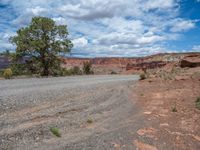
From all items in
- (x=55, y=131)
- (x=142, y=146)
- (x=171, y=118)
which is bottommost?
(x=142, y=146)

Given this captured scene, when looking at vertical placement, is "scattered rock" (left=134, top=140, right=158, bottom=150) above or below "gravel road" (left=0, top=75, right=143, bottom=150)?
below

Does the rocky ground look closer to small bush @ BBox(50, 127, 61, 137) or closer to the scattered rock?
the scattered rock

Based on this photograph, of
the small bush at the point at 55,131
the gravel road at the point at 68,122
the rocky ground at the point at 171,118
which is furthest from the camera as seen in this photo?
the rocky ground at the point at 171,118

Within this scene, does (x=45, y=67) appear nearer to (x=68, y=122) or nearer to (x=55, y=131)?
(x=68, y=122)

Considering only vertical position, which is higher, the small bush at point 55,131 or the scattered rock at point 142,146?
the small bush at point 55,131

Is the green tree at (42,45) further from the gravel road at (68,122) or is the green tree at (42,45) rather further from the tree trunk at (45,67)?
the gravel road at (68,122)

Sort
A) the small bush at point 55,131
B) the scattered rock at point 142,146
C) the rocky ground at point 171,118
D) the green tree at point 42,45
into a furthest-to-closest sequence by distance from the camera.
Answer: the green tree at point 42,45, the rocky ground at point 171,118, the scattered rock at point 142,146, the small bush at point 55,131

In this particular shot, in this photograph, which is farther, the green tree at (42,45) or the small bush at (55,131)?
the green tree at (42,45)

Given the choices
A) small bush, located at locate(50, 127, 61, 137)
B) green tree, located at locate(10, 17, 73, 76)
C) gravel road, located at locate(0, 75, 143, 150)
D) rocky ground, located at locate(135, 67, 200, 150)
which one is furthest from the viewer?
green tree, located at locate(10, 17, 73, 76)

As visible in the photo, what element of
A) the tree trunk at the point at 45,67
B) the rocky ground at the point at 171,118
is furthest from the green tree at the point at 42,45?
the rocky ground at the point at 171,118

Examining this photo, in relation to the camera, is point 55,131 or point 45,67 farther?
point 45,67

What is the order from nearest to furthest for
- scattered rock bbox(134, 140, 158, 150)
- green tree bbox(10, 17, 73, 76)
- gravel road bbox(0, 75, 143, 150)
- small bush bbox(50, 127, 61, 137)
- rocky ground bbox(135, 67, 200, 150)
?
gravel road bbox(0, 75, 143, 150), small bush bbox(50, 127, 61, 137), scattered rock bbox(134, 140, 158, 150), rocky ground bbox(135, 67, 200, 150), green tree bbox(10, 17, 73, 76)

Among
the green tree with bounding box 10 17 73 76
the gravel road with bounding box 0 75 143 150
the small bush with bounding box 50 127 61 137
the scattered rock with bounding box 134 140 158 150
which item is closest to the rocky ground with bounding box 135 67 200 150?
the scattered rock with bounding box 134 140 158 150

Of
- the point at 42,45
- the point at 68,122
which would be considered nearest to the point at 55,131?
the point at 68,122
